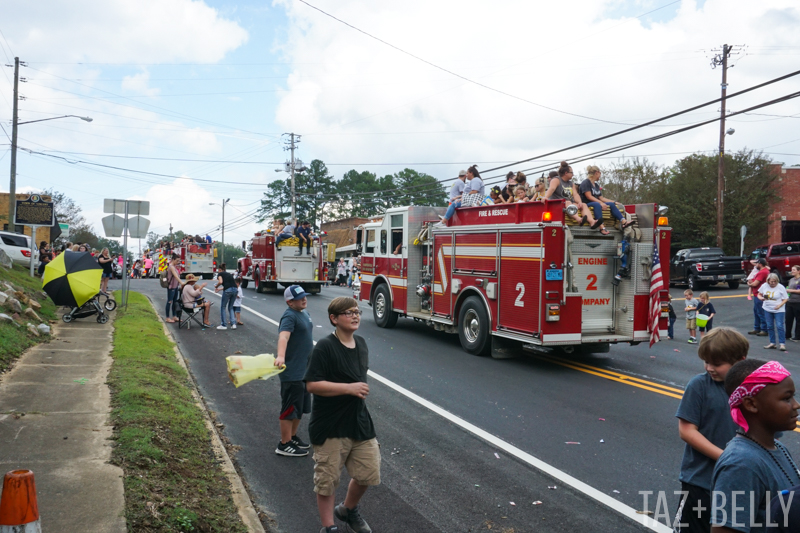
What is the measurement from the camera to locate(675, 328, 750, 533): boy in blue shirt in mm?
2984

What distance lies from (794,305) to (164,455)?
558 inches

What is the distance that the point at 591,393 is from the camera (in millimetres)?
8719

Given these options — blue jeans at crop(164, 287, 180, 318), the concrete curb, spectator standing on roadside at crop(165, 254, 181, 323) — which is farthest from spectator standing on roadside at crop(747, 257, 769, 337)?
blue jeans at crop(164, 287, 180, 318)

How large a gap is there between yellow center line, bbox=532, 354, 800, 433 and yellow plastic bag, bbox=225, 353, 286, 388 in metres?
5.56

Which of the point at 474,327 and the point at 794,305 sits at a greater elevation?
the point at 794,305

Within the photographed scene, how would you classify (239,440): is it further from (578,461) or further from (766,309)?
(766,309)

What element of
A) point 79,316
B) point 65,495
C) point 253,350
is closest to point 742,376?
point 65,495

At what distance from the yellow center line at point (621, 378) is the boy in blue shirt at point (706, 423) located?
17.6 feet

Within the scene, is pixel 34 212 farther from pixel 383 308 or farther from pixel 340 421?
pixel 340 421

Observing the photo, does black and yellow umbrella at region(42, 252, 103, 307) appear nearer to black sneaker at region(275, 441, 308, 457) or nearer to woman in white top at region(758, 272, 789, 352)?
black sneaker at region(275, 441, 308, 457)

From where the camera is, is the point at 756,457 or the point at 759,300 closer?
the point at 756,457

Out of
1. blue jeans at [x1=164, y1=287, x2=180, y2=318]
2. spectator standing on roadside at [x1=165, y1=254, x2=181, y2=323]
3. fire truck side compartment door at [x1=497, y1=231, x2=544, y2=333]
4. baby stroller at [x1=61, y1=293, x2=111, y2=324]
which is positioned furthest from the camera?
blue jeans at [x1=164, y1=287, x2=180, y2=318]

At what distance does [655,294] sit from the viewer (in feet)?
34.2

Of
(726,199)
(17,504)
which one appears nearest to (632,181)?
(726,199)
